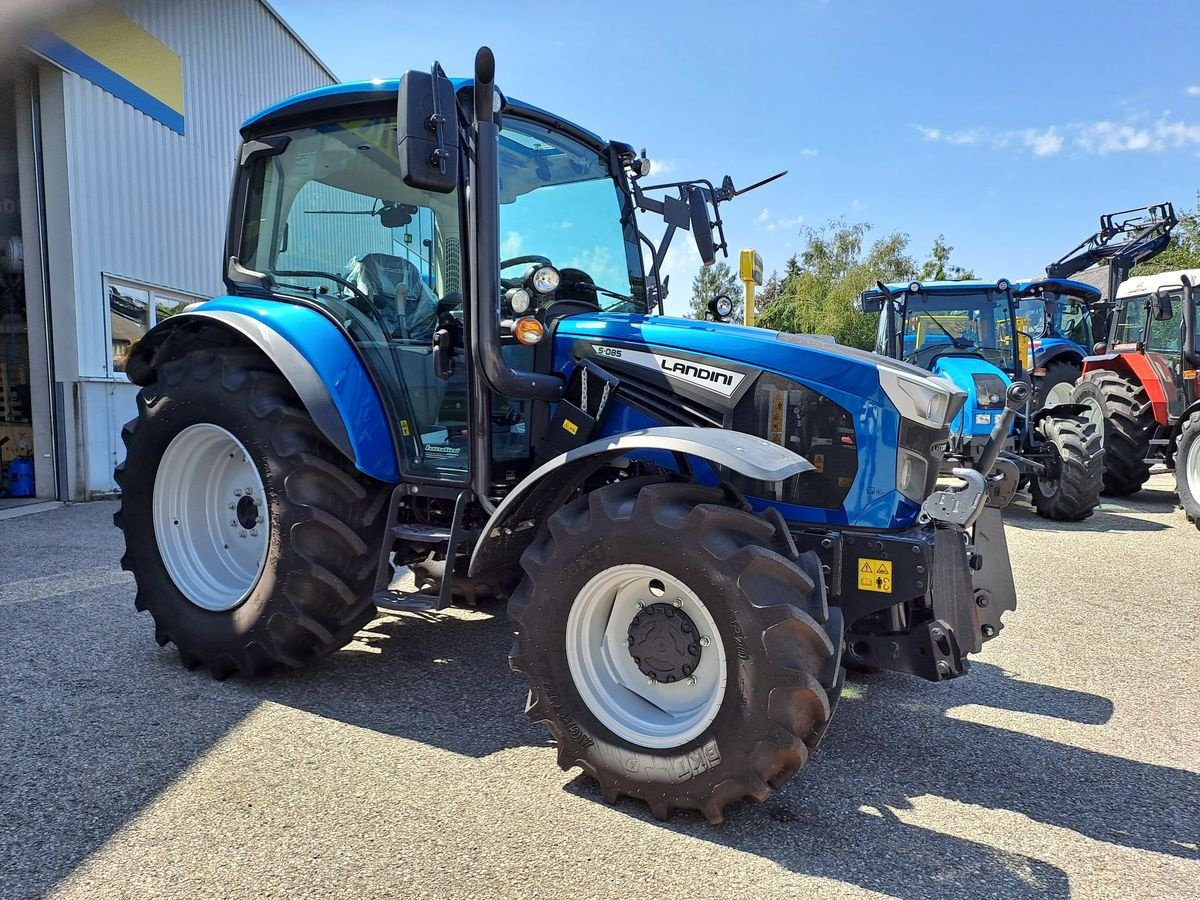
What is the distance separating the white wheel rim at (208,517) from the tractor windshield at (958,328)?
7.28m

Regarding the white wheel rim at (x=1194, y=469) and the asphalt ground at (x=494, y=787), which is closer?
the asphalt ground at (x=494, y=787)

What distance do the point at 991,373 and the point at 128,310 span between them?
9.22 m

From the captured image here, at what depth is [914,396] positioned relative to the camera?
287 cm

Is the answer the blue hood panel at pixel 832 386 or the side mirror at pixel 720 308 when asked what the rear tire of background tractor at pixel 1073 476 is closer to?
the side mirror at pixel 720 308

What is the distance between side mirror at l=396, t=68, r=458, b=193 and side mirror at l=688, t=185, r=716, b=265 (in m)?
1.63

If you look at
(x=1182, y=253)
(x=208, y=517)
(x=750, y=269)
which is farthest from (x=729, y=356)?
(x=1182, y=253)

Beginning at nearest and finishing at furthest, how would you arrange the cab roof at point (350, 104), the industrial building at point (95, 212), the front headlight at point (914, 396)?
the front headlight at point (914, 396) < the cab roof at point (350, 104) < the industrial building at point (95, 212)

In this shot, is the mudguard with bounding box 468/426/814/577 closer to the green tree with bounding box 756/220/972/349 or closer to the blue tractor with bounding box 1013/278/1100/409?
the blue tractor with bounding box 1013/278/1100/409

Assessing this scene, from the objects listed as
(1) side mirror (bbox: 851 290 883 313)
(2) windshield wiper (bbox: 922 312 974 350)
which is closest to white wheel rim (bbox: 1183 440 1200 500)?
(2) windshield wiper (bbox: 922 312 974 350)

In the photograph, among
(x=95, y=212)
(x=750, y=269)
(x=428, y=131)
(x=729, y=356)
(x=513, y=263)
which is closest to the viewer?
(x=428, y=131)

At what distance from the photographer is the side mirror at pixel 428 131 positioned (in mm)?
2631

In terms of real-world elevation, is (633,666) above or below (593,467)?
below

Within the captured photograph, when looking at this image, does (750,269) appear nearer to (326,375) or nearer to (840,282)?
(326,375)

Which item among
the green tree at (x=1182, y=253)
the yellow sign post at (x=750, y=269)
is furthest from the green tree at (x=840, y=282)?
the yellow sign post at (x=750, y=269)
